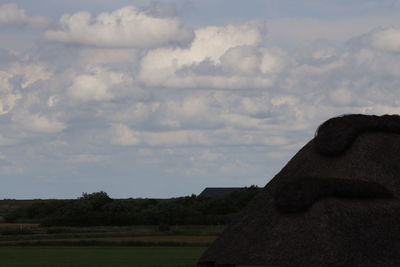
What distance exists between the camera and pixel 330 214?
71.3ft

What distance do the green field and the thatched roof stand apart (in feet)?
82.1

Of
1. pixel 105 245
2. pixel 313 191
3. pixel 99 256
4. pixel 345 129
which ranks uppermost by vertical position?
pixel 345 129

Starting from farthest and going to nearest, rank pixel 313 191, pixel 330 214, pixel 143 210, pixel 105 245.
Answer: pixel 143 210 → pixel 105 245 → pixel 313 191 → pixel 330 214

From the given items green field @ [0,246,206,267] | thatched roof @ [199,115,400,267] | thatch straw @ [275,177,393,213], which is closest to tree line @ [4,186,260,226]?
green field @ [0,246,206,267]

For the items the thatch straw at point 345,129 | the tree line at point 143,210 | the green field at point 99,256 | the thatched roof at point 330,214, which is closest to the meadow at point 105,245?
the green field at point 99,256

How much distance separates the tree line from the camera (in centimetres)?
8762

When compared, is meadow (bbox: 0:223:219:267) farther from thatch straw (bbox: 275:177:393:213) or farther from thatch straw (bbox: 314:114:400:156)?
thatch straw (bbox: 275:177:393:213)

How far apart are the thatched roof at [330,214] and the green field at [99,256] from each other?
2503 cm

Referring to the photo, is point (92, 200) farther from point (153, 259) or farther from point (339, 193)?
point (339, 193)

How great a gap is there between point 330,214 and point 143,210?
7052 cm

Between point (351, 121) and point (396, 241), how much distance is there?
452 centimetres

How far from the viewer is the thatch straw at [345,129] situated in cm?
2445

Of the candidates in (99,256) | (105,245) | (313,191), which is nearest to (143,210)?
(105,245)

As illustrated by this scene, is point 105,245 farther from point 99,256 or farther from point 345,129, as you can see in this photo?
point 345,129
